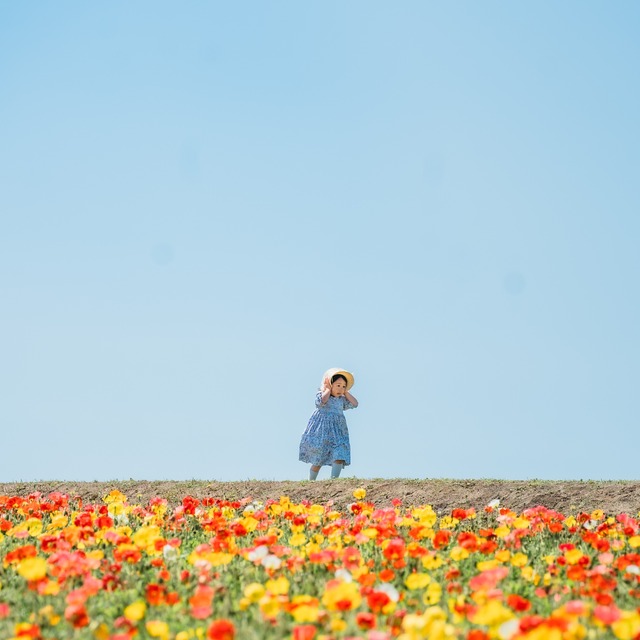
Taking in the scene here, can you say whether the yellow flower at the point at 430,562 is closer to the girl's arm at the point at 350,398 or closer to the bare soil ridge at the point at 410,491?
the bare soil ridge at the point at 410,491

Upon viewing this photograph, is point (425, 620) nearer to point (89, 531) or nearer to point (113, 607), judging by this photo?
point (113, 607)

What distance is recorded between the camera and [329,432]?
45.6 feet

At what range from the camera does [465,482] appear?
11.2 m

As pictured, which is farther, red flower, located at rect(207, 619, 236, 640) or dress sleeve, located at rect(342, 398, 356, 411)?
dress sleeve, located at rect(342, 398, 356, 411)

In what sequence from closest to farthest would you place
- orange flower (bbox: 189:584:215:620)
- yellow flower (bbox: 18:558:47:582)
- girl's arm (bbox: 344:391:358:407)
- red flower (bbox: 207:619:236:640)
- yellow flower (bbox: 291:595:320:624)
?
red flower (bbox: 207:619:236:640), yellow flower (bbox: 291:595:320:624), orange flower (bbox: 189:584:215:620), yellow flower (bbox: 18:558:47:582), girl's arm (bbox: 344:391:358:407)

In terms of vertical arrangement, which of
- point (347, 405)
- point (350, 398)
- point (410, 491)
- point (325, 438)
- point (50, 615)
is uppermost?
point (350, 398)

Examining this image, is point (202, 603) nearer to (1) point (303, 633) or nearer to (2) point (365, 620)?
(1) point (303, 633)

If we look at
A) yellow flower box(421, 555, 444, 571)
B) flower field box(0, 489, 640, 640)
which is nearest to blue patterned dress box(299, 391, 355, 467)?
flower field box(0, 489, 640, 640)

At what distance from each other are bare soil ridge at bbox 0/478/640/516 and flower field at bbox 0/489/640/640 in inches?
92.9

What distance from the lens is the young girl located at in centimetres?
1387

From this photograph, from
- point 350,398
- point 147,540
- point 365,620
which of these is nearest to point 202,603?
point 365,620

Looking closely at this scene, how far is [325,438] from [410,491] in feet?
10.8

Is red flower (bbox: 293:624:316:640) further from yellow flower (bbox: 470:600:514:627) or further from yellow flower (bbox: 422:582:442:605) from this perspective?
yellow flower (bbox: 422:582:442:605)

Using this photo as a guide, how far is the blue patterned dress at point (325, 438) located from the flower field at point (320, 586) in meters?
6.08
